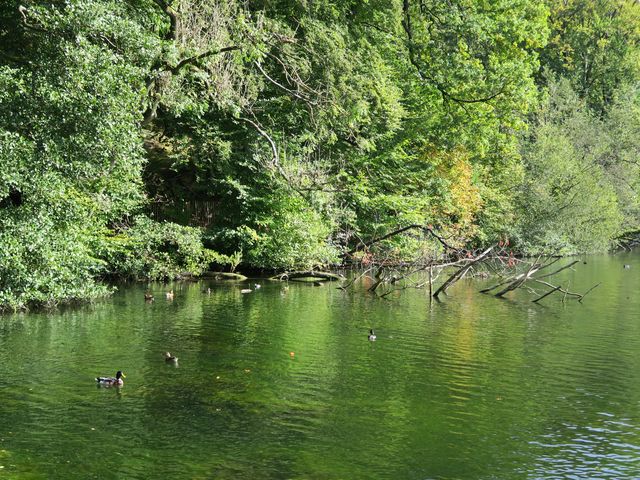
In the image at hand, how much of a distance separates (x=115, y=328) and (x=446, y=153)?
25195 mm

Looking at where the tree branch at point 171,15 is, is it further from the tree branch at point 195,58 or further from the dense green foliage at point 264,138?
the tree branch at point 195,58

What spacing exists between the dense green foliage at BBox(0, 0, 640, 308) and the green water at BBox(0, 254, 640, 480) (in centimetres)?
437

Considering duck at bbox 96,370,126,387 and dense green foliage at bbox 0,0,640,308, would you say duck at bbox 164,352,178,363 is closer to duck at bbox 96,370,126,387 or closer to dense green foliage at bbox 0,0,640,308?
duck at bbox 96,370,126,387

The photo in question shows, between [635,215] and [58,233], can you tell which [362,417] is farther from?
[635,215]

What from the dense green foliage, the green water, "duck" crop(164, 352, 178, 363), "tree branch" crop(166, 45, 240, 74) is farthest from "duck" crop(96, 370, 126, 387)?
"tree branch" crop(166, 45, 240, 74)

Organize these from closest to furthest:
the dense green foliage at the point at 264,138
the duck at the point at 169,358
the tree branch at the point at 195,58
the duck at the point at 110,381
Result: the duck at the point at 110,381 → the duck at the point at 169,358 → the dense green foliage at the point at 264,138 → the tree branch at the point at 195,58

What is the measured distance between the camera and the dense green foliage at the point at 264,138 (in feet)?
58.6

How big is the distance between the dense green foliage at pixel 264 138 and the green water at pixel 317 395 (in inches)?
172

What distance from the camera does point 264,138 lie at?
2977 centimetres

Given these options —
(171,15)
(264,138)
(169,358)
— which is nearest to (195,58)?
(171,15)

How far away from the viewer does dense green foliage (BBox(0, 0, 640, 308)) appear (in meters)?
17.9

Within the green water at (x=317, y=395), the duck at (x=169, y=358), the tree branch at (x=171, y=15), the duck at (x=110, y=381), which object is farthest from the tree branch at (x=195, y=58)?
the duck at (x=110, y=381)

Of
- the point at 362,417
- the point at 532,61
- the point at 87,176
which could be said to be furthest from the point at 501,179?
the point at 362,417

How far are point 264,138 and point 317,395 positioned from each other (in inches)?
733
